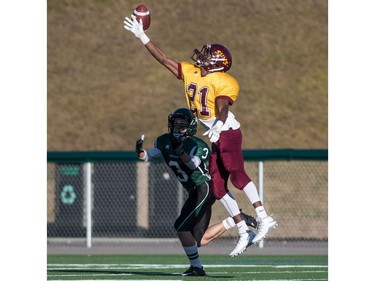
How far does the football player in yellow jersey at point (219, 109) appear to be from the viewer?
9.97 meters

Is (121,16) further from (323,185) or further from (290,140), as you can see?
(323,185)

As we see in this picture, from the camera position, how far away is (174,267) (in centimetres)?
1256

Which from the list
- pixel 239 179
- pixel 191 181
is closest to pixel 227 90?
pixel 239 179

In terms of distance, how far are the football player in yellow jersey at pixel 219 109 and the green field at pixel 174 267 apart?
2.38ft

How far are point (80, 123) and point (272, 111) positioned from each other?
15.2ft

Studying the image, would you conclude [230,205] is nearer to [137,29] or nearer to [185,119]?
[185,119]

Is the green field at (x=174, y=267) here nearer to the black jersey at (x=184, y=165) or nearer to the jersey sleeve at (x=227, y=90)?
the black jersey at (x=184, y=165)

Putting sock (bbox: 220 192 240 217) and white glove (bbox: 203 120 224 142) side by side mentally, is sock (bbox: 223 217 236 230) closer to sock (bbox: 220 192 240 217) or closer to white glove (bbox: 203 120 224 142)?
sock (bbox: 220 192 240 217)

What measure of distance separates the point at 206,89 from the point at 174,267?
3187mm

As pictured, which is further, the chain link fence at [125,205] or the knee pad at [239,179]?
the chain link fence at [125,205]

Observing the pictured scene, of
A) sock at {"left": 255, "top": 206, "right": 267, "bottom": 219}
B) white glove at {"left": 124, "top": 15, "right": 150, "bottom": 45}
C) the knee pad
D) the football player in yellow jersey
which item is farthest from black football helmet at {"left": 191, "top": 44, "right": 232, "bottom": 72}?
sock at {"left": 255, "top": 206, "right": 267, "bottom": 219}

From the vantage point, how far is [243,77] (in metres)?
27.7

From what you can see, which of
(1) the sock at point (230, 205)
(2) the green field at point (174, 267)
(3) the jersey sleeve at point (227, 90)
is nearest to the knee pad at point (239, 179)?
(1) the sock at point (230, 205)
